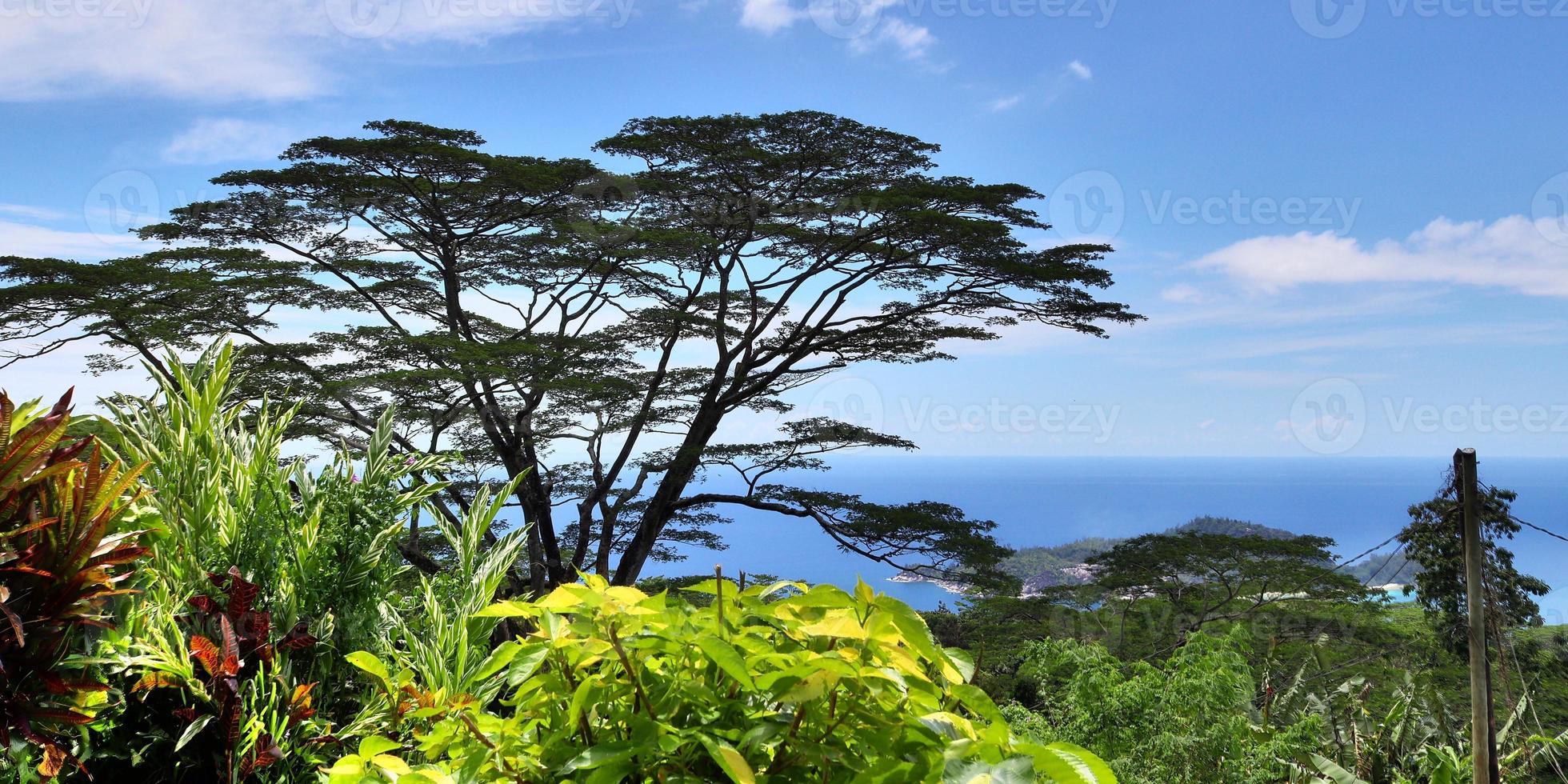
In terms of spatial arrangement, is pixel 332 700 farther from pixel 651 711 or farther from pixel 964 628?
pixel 964 628

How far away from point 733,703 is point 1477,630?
4505 millimetres

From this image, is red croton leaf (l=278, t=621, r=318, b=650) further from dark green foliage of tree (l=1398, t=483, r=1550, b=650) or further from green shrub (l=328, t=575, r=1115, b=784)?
dark green foliage of tree (l=1398, t=483, r=1550, b=650)

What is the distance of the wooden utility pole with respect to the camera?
3.89 metres

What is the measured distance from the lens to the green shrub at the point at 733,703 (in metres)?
0.70

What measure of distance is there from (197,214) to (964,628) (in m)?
11.2

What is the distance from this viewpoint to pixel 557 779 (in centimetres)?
76

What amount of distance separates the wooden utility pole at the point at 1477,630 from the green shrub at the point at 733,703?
4226mm

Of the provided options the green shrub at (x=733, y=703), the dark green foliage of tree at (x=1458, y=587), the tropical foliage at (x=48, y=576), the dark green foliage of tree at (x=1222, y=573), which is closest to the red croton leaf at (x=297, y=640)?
the tropical foliage at (x=48, y=576)

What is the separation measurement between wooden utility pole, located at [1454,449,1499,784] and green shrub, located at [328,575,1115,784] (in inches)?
166

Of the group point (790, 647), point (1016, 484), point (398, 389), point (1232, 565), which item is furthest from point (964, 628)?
point (1016, 484)

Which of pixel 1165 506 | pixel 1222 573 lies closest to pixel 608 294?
pixel 1222 573

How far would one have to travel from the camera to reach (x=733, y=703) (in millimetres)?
742

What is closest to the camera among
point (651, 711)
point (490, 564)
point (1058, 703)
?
point (651, 711)

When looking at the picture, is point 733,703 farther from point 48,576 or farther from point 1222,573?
point 1222,573
